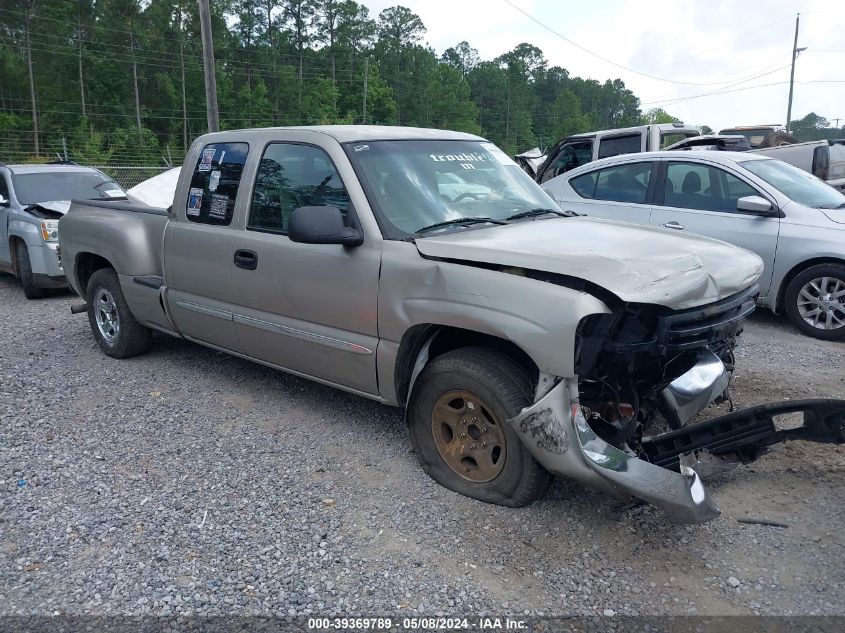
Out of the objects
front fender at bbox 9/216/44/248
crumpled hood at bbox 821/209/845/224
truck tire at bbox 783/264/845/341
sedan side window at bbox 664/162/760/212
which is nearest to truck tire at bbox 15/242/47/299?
front fender at bbox 9/216/44/248

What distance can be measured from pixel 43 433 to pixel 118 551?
5.74 ft

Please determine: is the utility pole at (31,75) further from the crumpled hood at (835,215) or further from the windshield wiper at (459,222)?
the windshield wiper at (459,222)

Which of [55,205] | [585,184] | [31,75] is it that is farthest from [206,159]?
[31,75]

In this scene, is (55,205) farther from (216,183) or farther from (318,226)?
(318,226)

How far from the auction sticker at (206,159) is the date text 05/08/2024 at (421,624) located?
3.44 m

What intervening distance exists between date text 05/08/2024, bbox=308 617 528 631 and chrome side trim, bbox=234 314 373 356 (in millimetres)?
1533

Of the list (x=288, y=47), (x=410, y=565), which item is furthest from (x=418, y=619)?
(x=288, y=47)

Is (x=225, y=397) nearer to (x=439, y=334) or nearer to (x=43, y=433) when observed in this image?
(x=43, y=433)

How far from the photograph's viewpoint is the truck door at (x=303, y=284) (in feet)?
13.1

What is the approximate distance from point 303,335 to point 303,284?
1.05 feet

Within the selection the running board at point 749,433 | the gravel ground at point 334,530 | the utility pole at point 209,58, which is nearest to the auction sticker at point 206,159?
the gravel ground at point 334,530

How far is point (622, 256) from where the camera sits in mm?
3412

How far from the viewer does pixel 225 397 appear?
5238 mm

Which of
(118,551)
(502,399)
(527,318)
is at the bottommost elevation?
(118,551)
